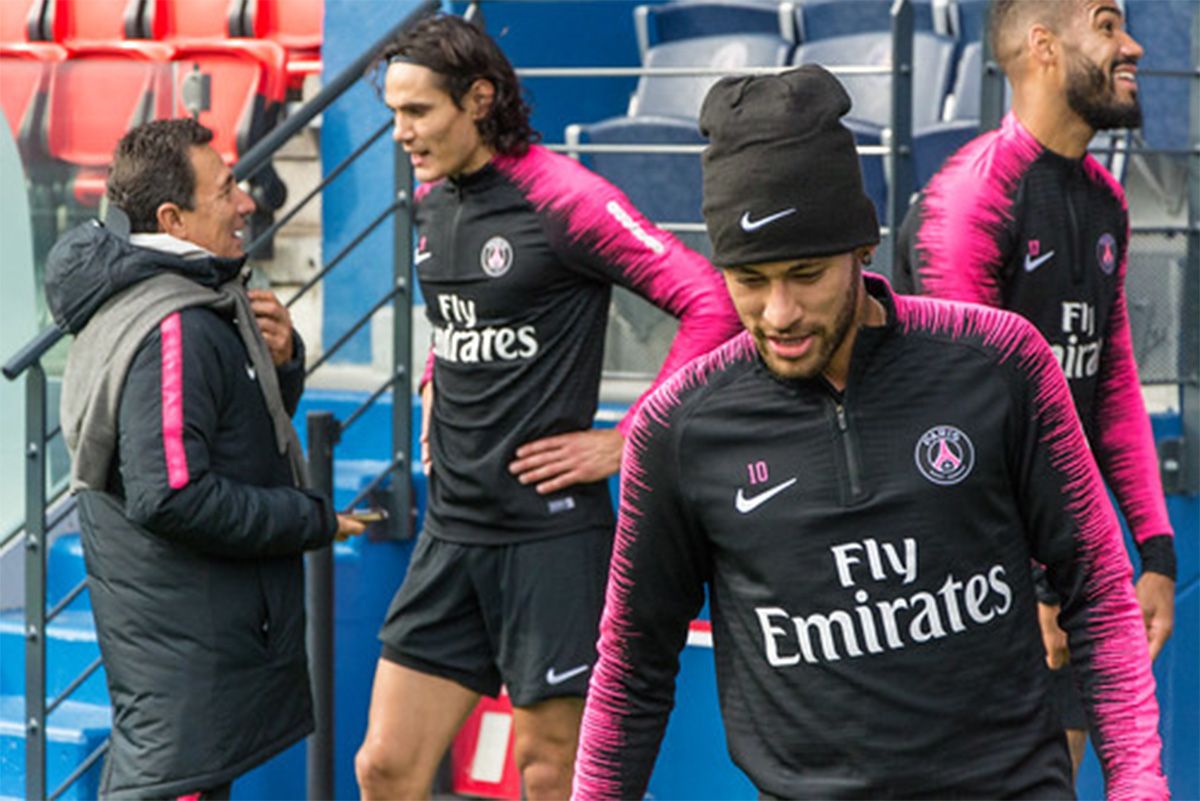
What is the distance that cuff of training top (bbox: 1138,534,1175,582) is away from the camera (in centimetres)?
452

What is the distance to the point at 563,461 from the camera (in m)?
5.10

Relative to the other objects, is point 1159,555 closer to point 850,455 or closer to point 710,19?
point 850,455

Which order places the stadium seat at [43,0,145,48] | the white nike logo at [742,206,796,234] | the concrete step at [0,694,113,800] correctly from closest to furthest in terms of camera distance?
1. the white nike logo at [742,206,796,234]
2. the concrete step at [0,694,113,800]
3. the stadium seat at [43,0,145,48]

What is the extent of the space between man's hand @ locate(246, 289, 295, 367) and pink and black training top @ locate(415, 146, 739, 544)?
0.36 meters

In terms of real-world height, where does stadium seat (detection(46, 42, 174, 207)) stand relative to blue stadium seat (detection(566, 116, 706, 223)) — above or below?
below

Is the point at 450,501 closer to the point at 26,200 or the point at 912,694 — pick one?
the point at 912,694

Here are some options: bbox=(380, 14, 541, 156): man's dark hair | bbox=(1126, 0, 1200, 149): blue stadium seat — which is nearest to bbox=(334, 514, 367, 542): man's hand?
bbox=(380, 14, 541, 156): man's dark hair

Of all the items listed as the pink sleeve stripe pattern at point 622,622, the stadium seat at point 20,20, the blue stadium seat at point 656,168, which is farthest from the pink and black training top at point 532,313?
the stadium seat at point 20,20

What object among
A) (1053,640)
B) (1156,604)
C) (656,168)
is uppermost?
(656,168)

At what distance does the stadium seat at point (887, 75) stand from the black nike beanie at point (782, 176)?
4.67 metres

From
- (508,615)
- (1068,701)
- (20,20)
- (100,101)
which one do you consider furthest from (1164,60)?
(20,20)

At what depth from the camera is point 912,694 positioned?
278 cm

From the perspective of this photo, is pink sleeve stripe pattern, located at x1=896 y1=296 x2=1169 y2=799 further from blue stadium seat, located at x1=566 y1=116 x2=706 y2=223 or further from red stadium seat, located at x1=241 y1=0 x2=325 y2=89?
red stadium seat, located at x1=241 y1=0 x2=325 y2=89

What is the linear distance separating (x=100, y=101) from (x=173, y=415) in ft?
14.6
